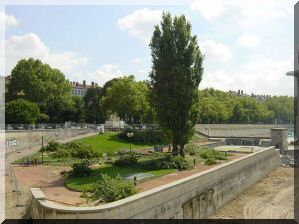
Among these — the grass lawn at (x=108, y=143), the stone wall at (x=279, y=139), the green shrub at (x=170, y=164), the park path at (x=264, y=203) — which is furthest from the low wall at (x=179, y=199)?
the stone wall at (x=279, y=139)

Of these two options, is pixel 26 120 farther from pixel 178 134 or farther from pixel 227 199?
pixel 227 199

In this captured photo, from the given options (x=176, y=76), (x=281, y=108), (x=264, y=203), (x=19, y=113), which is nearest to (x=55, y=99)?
(x=19, y=113)

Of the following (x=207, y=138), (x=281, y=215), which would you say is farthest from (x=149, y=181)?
(x=207, y=138)

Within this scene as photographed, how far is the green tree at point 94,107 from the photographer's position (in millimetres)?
83688

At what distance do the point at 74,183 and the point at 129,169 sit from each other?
6.55 meters

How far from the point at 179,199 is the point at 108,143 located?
3081cm

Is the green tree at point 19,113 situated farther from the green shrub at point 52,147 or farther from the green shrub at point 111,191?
the green shrub at point 111,191

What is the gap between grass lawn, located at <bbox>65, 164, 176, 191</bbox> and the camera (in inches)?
Result: 940

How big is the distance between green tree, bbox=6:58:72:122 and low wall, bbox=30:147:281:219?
1659 inches

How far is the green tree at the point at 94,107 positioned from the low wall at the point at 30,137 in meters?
29.4

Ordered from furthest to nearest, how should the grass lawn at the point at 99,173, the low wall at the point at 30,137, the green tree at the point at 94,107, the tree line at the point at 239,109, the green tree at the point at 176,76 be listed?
the tree line at the point at 239,109
the green tree at the point at 94,107
the low wall at the point at 30,137
the green tree at the point at 176,76
the grass lawn at the point at 99,173

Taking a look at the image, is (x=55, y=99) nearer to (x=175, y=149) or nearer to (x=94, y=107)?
(x=94, y=107)

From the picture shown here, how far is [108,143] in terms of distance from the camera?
5169 centimetres

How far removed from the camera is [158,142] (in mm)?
57938
